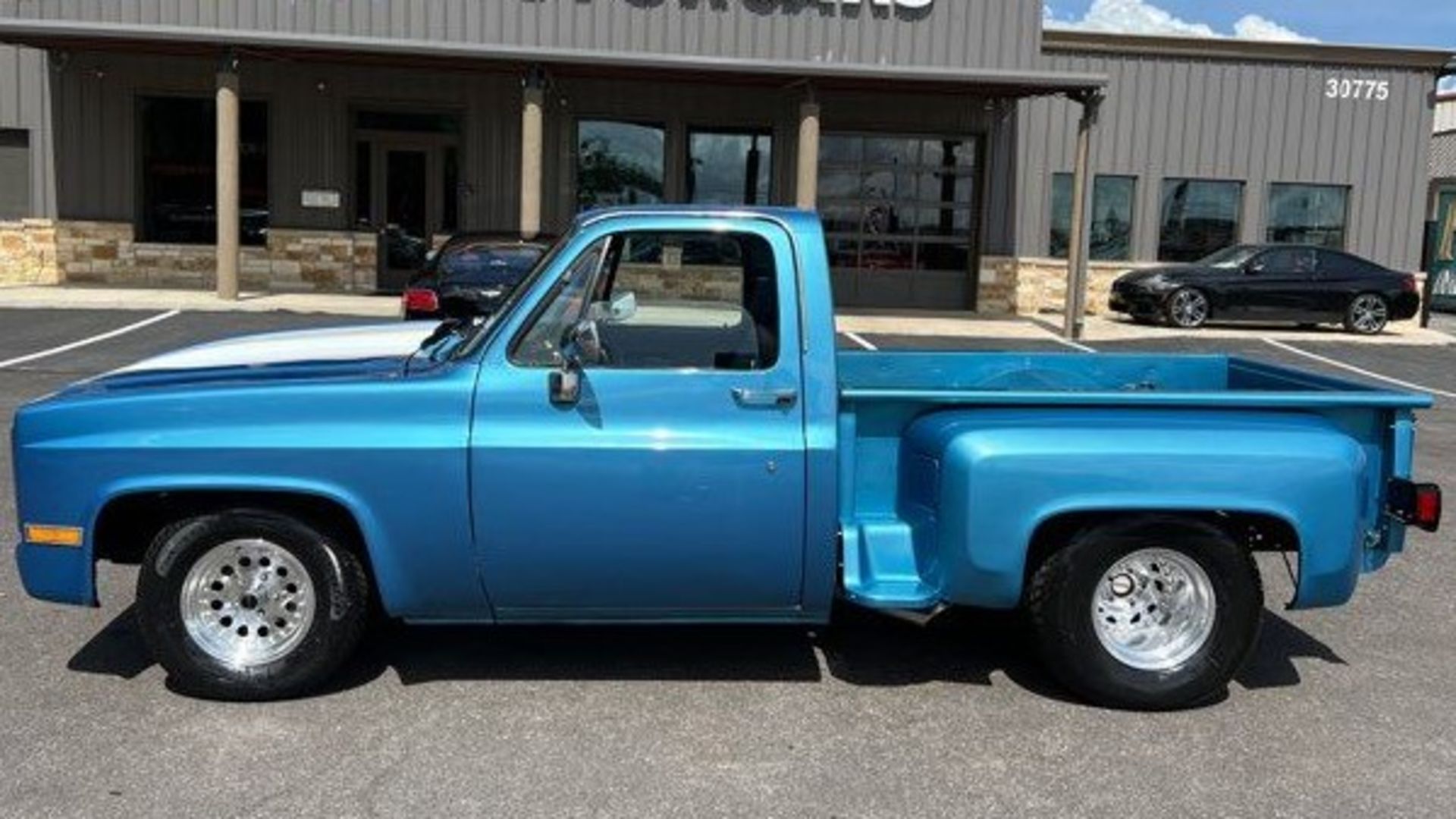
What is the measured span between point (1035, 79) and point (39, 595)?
18013 mm

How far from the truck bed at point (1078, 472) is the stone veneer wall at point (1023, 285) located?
63.3 ft

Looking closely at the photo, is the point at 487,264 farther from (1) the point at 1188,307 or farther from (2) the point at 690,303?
(1) the point at 1188,307

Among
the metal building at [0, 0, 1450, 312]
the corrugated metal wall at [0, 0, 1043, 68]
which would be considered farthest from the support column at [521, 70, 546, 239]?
the corrugated metal wall at [0, 0, 1043, 68]

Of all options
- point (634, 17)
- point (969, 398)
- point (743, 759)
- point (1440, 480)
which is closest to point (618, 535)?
point (743, 759)

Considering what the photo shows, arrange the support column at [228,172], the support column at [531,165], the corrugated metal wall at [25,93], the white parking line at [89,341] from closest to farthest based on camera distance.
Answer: the white parking line at [89,341]
the support column at [531,165]
the support column at [228,172]
the corrugated metal wall at [25,93]

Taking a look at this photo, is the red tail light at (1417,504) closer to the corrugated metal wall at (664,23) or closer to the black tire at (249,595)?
the black tire at (249,595)

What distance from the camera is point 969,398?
483 cm

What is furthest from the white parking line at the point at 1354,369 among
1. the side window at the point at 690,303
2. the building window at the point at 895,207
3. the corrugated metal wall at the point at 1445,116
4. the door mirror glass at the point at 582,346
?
the corrugated metal wall at the point at 1445,116

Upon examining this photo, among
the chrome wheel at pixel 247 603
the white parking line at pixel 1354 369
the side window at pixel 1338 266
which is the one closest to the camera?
the chrome wheel at pixel 247 603

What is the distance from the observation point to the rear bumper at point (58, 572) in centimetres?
463

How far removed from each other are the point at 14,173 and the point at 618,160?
10.3 meters

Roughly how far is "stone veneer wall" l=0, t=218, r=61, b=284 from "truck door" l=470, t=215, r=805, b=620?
845 inches

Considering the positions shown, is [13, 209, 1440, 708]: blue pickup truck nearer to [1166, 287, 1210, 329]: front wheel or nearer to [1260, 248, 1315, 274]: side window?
[1166, 287, 1210, 329]: front wheel

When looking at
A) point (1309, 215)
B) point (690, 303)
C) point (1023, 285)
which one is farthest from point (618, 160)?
point (690, 303)
